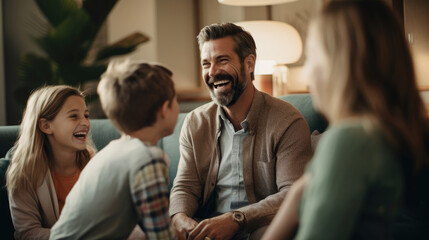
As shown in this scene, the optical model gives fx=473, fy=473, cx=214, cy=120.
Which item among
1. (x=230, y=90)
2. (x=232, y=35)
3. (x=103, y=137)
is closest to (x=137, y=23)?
(x=103, y=137)

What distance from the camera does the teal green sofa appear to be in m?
1.86

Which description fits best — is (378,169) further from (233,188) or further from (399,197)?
(233,188)

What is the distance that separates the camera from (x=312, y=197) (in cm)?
87

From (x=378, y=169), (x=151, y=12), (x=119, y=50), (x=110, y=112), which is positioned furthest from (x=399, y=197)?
(x=151, y=12)

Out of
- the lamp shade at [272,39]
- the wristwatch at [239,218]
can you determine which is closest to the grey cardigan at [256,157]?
the wristwatch at [239,218]

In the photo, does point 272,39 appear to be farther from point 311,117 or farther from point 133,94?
point 133,94

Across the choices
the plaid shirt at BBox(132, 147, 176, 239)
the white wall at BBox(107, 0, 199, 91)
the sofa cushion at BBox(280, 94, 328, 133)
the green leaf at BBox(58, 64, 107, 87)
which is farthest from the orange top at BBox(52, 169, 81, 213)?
the white wall at BBox(107, 0, 199, 91)

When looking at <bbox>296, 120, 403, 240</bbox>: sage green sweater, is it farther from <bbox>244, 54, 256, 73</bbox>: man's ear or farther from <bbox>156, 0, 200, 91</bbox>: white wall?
<bbox>156, 0, 200, 91</bbox>: white wall

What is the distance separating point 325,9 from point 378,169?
0.34 metres

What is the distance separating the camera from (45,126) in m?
1.84

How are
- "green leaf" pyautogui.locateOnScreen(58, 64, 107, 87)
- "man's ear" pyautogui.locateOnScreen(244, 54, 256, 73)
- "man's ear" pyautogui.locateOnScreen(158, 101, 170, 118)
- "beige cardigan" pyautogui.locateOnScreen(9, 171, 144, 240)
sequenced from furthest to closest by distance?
"green leaf" pyautogui.locateOnScreen(58, 64, 107, 87)
"man's ear" pyautogui.locateOnScreen(244, 54, 256, 73)
"beige cardigan" pyautogui.locateOnScreen(9, 171, 144, 240)
"man's ear" pyautogui.locateOnScreen(158, 101, 170, 118)

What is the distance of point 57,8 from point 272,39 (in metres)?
2.11

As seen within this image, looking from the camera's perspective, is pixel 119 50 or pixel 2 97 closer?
pixel 119 50

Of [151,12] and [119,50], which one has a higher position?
[151,12]
